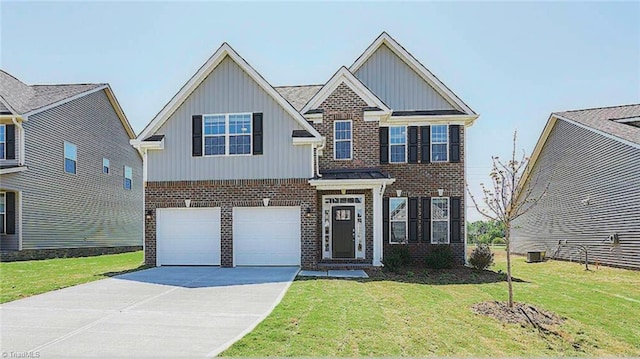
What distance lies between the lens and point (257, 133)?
18125 millimetres

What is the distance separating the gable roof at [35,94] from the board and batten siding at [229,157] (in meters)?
8.44

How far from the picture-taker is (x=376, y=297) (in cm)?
1202

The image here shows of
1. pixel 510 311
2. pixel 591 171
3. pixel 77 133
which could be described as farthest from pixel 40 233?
pixel 591 171

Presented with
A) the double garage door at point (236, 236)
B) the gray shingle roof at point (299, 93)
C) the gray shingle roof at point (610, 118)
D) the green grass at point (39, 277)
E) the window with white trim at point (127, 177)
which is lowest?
the green grass at point (39, 277)

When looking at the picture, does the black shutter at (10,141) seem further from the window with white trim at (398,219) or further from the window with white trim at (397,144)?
the window with white trim at (398,219)

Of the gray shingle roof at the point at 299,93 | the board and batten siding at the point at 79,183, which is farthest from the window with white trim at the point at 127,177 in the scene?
the gray shingle roof at the point at 299,93

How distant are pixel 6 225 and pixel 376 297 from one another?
18.1 metres

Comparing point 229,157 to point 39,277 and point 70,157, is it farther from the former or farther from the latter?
point 70,157

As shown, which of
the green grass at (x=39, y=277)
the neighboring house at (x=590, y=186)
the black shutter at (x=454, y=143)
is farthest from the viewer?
the black shutter at (x=454, y=143)

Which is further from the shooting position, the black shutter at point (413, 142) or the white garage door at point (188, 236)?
the black shutter at point (413, 142)

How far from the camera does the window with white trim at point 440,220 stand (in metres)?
20.0

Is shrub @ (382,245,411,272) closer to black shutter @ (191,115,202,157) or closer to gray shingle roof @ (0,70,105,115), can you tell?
black shutter @ (191,115,202,157)

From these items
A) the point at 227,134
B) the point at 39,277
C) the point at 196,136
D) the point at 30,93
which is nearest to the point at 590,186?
the point at 227,134

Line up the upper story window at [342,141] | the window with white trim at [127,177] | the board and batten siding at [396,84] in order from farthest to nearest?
the window with white trim at [127,177] → the board and batten siding at [396,84] → the upper story window at [342,141]
